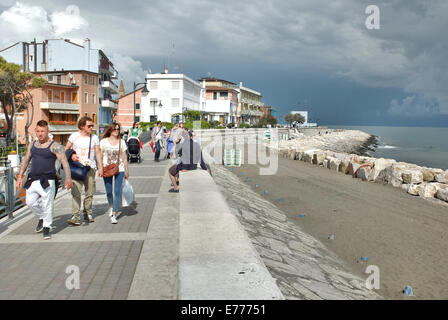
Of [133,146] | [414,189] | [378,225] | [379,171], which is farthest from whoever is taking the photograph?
[379,171]

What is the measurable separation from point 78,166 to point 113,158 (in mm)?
599

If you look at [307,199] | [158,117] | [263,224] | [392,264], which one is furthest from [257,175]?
[158,117]

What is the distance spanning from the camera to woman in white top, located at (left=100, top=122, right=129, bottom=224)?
688 centimetres

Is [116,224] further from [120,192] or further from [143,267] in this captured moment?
[143,267]

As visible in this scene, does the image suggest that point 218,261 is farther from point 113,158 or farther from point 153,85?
point 153,85

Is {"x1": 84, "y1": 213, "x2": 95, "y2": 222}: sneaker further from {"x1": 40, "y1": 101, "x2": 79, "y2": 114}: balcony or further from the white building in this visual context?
the white building

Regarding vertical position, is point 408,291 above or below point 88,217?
below

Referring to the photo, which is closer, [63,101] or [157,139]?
A: [157,139]

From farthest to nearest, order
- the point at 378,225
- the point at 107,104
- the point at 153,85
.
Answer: the point at 153,85 < the point at 107,104 < the point at 378,225

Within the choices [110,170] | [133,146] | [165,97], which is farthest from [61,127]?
[110,170]

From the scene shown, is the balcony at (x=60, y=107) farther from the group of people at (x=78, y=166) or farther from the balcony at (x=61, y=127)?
the group of people at (x=78, y=166)

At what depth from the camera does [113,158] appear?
22.6ft

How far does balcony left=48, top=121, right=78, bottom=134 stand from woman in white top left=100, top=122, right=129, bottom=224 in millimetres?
45436

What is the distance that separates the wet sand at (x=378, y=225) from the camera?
7.45 metres
